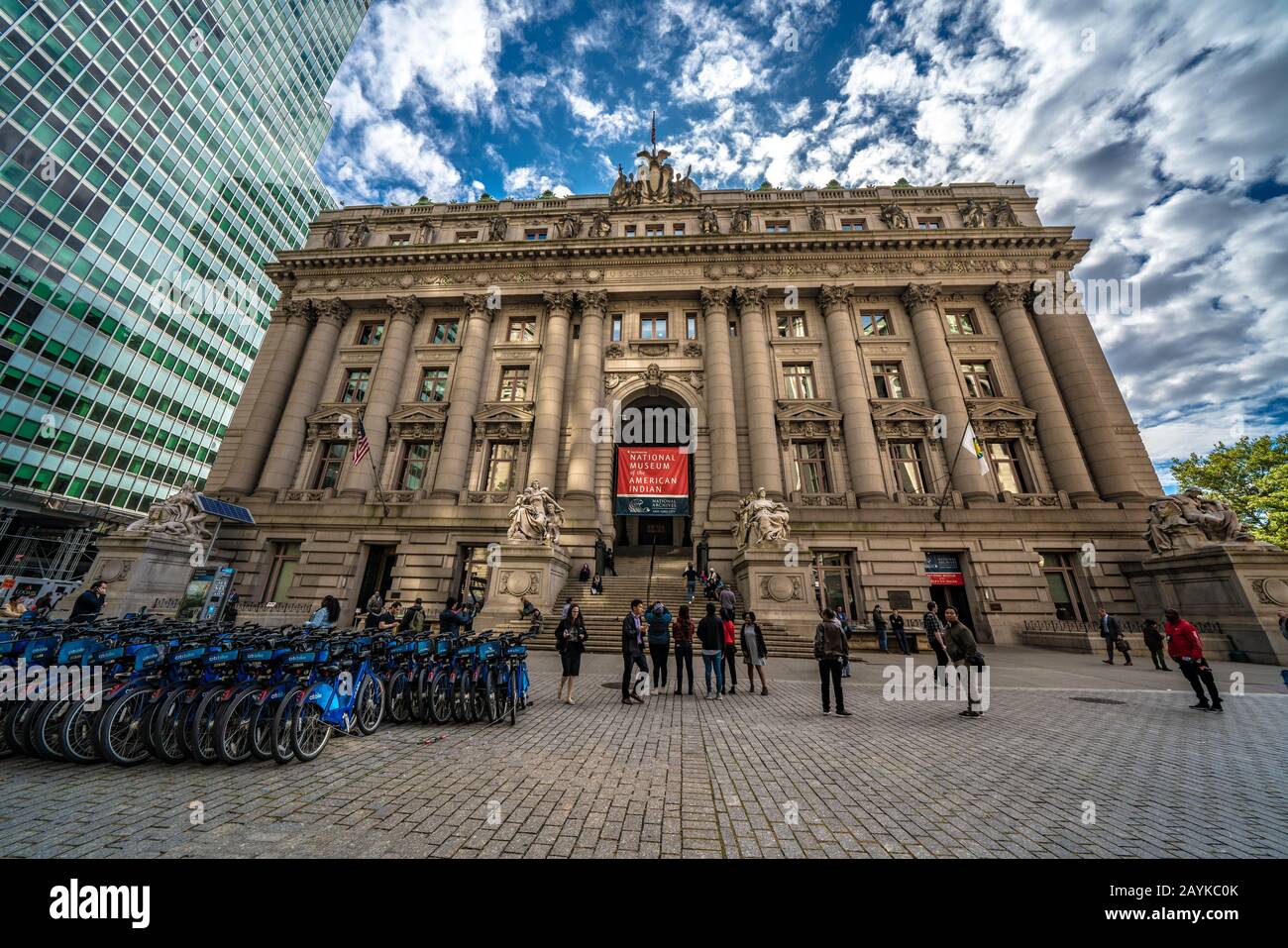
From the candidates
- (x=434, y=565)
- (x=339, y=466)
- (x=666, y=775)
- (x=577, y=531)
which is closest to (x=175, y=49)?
(x=339, y=466)

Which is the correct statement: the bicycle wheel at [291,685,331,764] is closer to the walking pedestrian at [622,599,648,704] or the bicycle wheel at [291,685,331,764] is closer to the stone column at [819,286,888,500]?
the walking pedestrian at [622,599,648,704]

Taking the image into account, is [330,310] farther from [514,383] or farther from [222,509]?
[222,509]

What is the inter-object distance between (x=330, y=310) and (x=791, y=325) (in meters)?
27.7

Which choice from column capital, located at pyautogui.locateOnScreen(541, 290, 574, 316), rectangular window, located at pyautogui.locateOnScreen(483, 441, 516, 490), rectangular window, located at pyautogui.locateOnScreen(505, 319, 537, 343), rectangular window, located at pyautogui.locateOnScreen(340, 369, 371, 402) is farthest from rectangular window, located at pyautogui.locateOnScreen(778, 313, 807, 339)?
rectangular window, located at pyautogui.locateOnScreen(340, 369, 371, 402)

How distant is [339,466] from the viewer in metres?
23.9

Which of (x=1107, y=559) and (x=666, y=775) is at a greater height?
(x=1107, y=559)

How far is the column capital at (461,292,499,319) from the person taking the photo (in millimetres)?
26500

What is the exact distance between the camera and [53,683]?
4672 mm

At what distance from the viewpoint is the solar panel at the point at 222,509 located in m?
18.2

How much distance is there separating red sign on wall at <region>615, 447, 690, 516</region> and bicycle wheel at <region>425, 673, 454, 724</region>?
595 inches

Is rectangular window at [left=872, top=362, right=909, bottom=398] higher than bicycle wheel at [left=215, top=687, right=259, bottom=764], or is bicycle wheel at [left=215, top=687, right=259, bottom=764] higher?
rectangular window at [left=872, top=362, right=909, bottom=398]

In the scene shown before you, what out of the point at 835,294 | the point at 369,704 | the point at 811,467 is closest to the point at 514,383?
the point at 811,467
